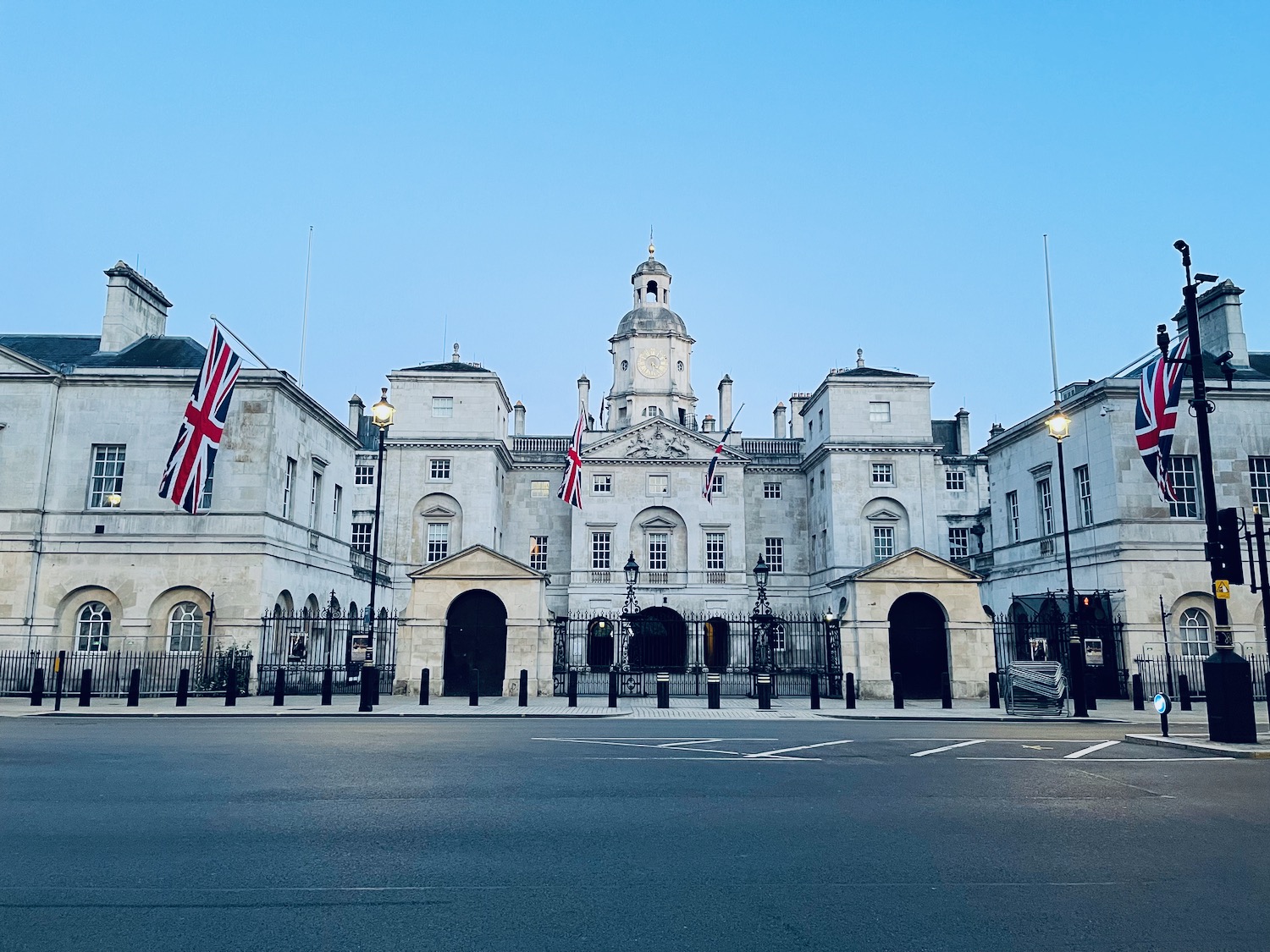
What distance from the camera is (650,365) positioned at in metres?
67.7

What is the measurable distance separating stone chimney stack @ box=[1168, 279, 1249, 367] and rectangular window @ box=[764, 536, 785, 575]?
27.7 meters

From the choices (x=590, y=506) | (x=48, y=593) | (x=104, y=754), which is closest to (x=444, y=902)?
(x=104, y=754)

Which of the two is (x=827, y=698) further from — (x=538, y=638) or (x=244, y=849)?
(x=244, y=849)

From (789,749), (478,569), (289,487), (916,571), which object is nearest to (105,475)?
(289,487)

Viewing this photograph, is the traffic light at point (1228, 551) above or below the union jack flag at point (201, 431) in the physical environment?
below

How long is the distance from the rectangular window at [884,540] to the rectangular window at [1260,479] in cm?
2204

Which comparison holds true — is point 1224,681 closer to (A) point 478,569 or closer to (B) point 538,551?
(A) point 478,569

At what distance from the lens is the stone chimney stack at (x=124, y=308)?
107 feet

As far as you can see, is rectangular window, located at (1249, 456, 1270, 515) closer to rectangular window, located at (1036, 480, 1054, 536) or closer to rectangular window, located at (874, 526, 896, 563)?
rectangular window, located at (1036, 480, 1054, 536)

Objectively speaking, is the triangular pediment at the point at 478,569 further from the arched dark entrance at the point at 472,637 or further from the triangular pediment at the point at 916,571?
the triangular pediment at the point at 916,571

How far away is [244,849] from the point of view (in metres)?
7.02

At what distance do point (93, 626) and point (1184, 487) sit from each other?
37.1 metres

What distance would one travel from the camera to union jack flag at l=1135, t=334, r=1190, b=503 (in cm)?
2236

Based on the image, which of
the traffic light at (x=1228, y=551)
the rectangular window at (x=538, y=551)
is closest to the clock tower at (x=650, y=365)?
the rectangular window at (x=538, y=551)
